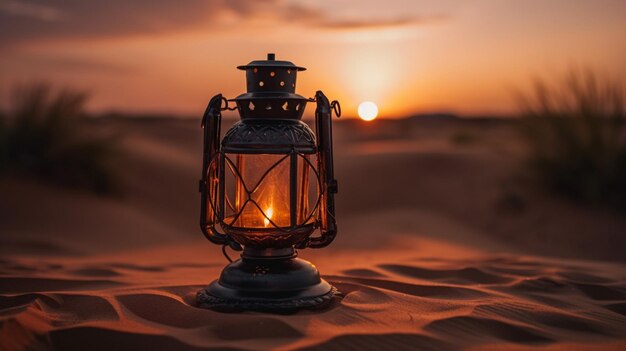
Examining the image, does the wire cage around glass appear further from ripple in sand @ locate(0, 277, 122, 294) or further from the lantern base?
ripple in sand @ locate(0, 277, 122, 294)

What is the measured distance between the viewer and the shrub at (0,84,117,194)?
802 centimetres

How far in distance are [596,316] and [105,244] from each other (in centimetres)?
501

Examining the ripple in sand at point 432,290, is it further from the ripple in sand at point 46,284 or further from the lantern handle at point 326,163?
the ripple in sand at point 46,284

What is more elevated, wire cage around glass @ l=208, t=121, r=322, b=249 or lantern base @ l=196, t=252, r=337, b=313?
wire cage around glass @ l=208, t=121, r=322, b=249

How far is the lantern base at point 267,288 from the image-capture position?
10.5 ft

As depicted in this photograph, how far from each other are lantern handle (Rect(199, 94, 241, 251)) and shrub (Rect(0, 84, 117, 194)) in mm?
5176

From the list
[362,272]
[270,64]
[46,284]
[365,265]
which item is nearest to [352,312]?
[362,272]

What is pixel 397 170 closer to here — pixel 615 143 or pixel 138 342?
pixel 615 143

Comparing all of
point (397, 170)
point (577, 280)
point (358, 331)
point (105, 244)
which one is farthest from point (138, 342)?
point (397, 170)

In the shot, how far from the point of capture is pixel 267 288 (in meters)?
3.25

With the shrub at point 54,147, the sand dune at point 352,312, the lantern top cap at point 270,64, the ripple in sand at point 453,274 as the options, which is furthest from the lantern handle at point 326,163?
the shrub at point 54,147

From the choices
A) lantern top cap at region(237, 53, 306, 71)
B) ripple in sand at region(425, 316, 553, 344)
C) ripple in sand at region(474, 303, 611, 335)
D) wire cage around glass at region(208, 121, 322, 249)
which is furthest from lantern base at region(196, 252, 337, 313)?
lantern top cap at region(237, 53, 306, 71)

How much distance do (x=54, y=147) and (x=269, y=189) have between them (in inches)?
227

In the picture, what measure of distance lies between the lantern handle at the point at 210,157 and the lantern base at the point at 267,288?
14 cm
